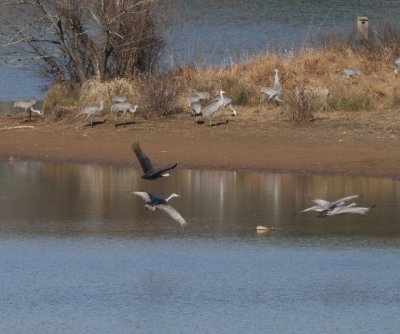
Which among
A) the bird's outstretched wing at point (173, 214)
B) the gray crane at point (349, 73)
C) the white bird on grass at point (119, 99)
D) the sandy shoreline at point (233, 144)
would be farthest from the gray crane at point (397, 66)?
the bird's outstretched wing at point (173, 214)

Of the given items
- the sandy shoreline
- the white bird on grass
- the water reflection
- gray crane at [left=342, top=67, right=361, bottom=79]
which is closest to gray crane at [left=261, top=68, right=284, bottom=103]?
the sandy shoreline

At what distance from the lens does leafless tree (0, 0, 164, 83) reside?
21686 millimetres

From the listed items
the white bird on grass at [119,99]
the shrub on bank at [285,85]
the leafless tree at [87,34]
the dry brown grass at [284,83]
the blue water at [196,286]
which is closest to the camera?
the blue water at [196,286]

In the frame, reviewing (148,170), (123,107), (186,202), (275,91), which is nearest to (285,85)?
(275,91)

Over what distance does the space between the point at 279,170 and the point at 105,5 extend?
5.50m

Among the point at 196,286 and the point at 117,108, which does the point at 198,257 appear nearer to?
the point at 196,286

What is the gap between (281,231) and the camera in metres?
14.1

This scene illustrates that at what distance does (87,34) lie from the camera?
890 inches

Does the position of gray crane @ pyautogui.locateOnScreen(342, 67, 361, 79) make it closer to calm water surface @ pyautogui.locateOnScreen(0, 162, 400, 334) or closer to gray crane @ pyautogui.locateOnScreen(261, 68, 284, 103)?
gray crane @ pyautogui.locateOnScreen(261, 68, 284, 103)

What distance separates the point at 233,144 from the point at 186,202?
3.62 meters

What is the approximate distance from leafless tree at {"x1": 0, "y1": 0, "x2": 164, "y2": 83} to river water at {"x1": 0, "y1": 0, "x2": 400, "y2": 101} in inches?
31.5

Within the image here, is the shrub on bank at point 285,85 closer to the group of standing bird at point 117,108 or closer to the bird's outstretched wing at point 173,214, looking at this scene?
the group of standing bird at point 117,108

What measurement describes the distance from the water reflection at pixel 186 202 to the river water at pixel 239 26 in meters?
6.32

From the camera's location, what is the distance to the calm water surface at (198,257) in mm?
10750
